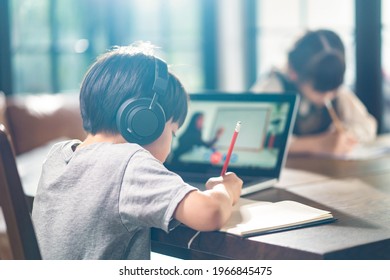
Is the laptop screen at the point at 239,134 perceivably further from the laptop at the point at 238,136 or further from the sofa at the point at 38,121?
the sofa at the point at 38,121

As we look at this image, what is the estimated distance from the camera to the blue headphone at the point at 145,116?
0.89 m

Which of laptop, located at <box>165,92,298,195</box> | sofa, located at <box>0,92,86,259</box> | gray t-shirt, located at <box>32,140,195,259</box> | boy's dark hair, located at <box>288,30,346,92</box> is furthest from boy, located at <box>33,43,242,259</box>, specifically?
sofa, located at <box>0,92,86,259</box>

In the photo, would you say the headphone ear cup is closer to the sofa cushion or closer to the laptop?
the laptop

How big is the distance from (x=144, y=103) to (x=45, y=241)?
0.83ft

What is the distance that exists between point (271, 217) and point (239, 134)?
0.42m

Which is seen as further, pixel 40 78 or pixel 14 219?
pixel 40 78

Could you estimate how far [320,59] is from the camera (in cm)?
181

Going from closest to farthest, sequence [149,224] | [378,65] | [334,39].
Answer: [149,224] < [334,39] < [378,65]

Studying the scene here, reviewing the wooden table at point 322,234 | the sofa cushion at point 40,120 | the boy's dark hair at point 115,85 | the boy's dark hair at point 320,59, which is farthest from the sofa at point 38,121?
the boy's dark hair at point 115,85

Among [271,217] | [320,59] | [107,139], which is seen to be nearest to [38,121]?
[320,59]

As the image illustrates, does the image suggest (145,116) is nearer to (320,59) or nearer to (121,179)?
(121,179)

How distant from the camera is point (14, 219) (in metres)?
0.86

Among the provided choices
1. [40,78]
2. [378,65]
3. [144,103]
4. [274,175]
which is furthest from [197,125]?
[40,78]
